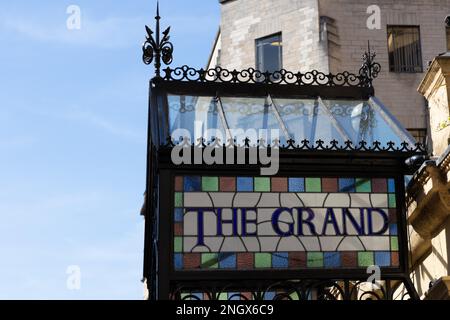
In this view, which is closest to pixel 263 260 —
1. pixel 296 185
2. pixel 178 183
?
pixel 296 185

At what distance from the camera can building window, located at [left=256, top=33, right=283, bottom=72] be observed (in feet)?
132

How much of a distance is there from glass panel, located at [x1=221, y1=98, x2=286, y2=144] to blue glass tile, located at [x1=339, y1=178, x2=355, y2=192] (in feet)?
3.52

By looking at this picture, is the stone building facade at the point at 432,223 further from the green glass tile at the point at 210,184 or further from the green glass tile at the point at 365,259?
the green glass tile at the point at 210,184

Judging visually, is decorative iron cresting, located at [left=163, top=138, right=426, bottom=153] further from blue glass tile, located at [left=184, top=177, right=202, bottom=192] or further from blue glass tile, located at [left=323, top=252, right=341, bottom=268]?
blue glass tile, located at [left=323, top=252, right=341, bottom=268]

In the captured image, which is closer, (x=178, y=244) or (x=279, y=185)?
(x=178, y=244)

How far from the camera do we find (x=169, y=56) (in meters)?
17.5

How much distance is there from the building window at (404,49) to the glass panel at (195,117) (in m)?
22.7

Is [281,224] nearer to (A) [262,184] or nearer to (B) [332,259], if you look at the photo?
(A) [262,184]

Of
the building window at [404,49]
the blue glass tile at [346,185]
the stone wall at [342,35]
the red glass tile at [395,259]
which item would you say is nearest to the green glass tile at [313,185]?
the blue glass tile at [346,185]

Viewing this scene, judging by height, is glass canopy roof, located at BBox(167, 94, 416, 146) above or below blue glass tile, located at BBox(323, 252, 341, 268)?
above

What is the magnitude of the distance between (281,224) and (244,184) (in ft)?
2.50

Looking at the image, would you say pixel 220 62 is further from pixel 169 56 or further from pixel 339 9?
pixel 169 56

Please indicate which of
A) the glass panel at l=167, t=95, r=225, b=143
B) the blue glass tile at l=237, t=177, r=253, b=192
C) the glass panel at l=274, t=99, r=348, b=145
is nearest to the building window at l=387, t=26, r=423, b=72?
the glass panel at l=274, t=99, r=348, b=145

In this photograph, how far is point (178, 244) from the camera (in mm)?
15602
